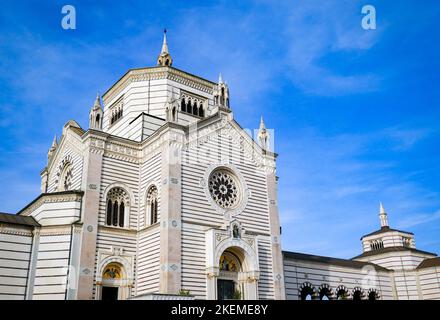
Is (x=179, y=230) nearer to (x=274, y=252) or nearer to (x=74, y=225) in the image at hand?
(x=74, y=225)

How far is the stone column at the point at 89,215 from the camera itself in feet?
84.4

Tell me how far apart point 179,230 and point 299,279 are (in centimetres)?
1545

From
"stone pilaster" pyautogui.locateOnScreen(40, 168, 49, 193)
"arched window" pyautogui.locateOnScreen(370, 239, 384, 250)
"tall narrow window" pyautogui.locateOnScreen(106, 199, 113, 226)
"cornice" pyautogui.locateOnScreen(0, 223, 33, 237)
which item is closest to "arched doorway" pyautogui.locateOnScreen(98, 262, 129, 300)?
"tall narrow window" pyautogui.locateOnScreen(106, 199, 113, 226)

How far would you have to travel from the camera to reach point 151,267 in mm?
27016

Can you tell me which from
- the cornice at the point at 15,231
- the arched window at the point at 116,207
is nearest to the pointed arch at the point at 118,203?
the arched window at the point at 116,207

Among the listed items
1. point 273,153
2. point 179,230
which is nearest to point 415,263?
point 273,153

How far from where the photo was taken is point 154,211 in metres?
29.2

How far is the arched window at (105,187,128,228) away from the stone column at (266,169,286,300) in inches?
416

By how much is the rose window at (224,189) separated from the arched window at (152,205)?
374 centimetres

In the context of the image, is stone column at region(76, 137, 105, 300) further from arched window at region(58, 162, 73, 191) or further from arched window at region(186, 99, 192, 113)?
arched window at region(186, 99, 192, 113)

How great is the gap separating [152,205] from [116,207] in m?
2.28

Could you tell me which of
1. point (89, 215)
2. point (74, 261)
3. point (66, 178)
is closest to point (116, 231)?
point (89, 215)
